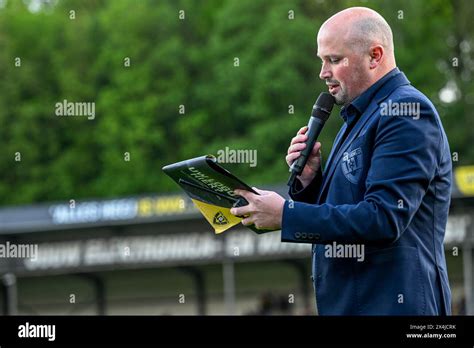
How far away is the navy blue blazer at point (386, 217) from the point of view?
4180 millimetres

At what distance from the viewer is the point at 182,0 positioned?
44.6 metres

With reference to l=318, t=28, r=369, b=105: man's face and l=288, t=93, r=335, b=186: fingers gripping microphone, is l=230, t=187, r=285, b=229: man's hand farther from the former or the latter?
l=318, t=28, r=369, b=105: man's face

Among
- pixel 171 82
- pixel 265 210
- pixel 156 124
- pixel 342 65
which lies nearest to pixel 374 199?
pixel 265 210

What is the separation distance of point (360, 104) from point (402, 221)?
57 centimetres

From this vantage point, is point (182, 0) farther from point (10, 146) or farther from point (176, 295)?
point (176, 295)

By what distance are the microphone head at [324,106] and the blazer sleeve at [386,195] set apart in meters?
0.52

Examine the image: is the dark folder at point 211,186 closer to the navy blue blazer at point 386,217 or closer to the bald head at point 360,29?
the navy blue blazer at point 386,217

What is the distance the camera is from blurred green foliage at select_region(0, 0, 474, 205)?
3756cm

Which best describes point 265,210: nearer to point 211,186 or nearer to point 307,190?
point 211,186

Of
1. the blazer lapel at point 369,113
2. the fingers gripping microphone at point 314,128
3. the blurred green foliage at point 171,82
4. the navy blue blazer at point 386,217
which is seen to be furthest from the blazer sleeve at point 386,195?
the blurred green foliage at point 171,82

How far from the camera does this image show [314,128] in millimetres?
4734

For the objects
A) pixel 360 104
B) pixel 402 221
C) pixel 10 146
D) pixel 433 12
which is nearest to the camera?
pixel 402 221

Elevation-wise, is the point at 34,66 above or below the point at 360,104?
above
